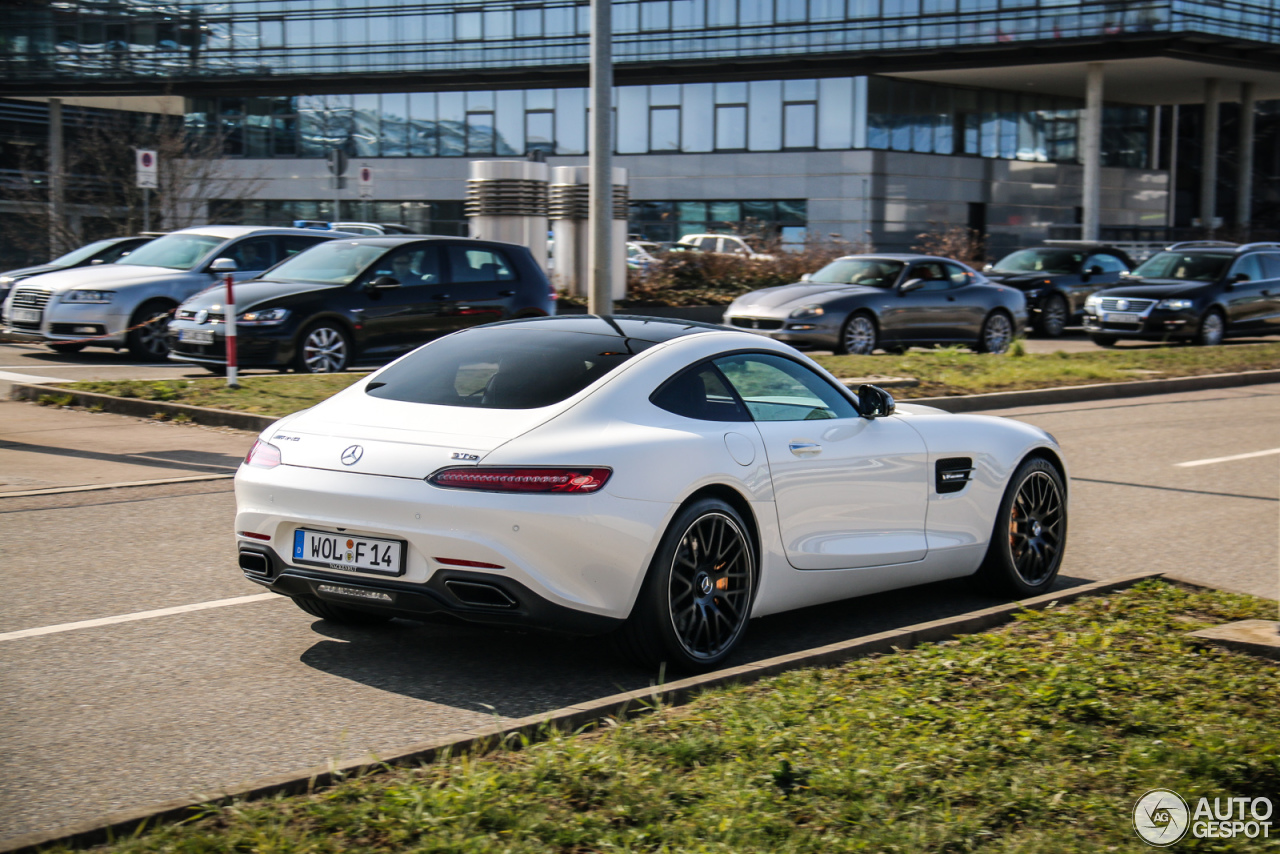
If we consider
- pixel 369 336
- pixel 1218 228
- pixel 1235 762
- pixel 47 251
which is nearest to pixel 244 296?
pixel 369 336

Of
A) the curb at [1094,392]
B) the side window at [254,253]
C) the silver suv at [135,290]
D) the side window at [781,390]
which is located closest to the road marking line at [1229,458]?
the curb at [1094,392]

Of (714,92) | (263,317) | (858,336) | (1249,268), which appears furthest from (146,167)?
(714,92)

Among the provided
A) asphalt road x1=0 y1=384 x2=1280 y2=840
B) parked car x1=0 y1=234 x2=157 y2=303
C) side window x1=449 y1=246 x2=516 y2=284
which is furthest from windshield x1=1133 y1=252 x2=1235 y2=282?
parked car x1=0 y1=234 x2=157 y2=303

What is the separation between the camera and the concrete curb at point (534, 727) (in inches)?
134

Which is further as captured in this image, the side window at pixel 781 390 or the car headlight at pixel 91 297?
the car headlight at pixel 91 297

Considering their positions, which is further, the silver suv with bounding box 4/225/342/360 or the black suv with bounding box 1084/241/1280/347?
the black suv with bounding box 1084/241/1280/347

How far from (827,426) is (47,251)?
2697cm

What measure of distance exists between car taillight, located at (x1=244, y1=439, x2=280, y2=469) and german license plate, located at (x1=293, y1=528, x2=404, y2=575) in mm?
323

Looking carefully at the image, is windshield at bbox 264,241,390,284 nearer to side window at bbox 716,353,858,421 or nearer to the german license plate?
side window at bbox 716,353,858,421

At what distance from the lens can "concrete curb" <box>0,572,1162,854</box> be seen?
3404 mm

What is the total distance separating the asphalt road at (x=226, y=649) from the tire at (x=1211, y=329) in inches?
582

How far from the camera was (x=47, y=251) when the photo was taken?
96.0 ft

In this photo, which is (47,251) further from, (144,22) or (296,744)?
(144,22)

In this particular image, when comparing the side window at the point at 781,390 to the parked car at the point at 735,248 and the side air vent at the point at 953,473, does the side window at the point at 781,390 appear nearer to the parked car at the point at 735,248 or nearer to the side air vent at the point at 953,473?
the side air vent at the point at 953,473
